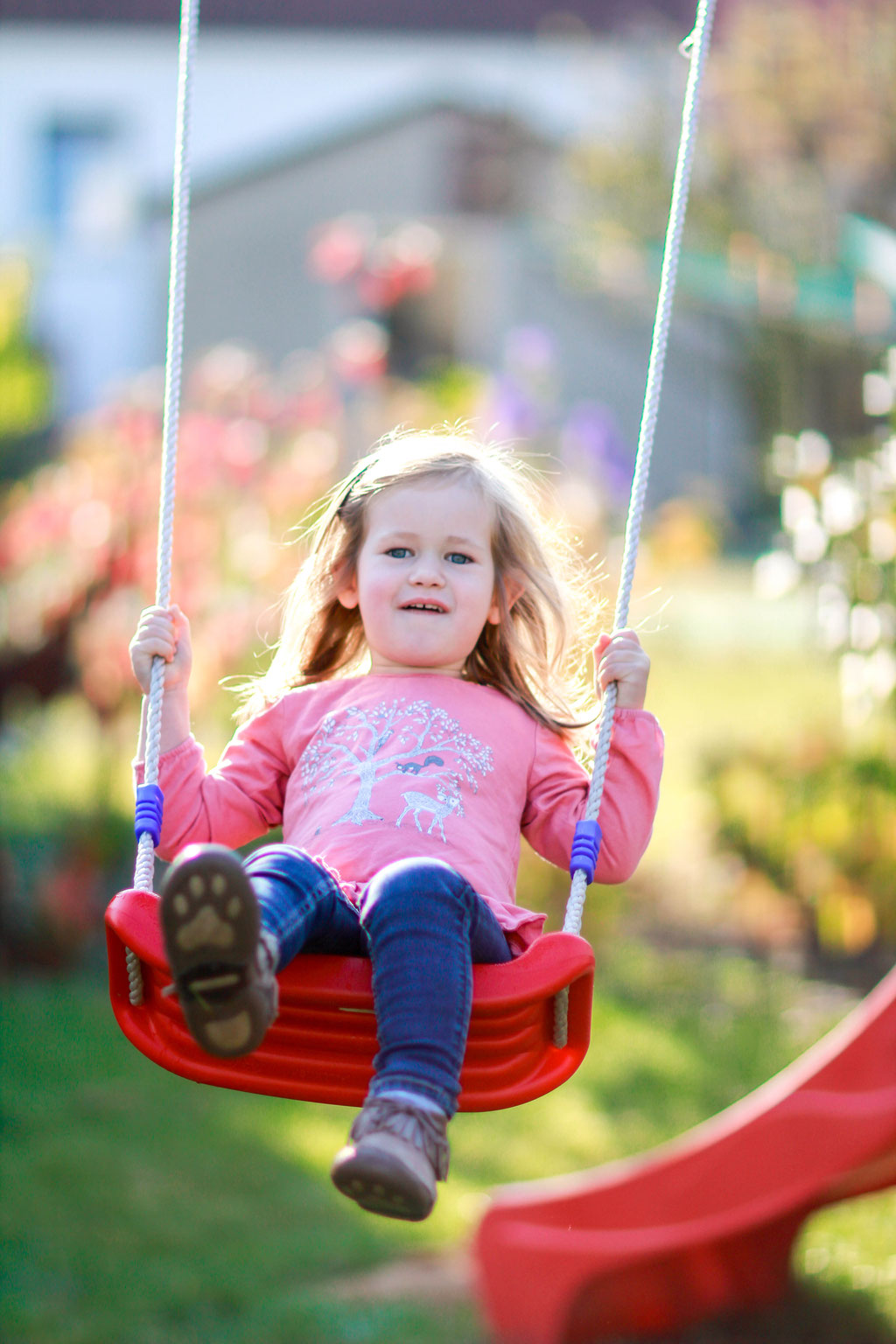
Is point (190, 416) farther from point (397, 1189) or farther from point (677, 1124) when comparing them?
point (397, 1189)

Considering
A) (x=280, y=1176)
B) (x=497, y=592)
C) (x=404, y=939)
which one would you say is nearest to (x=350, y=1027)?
(x=404, y=939)

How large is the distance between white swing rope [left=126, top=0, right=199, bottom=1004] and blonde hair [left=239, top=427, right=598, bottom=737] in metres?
0.25

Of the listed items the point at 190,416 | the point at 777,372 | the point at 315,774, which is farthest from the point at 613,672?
the point at 777,372

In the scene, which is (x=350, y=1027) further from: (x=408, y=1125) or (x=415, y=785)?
(x=415, y=785)

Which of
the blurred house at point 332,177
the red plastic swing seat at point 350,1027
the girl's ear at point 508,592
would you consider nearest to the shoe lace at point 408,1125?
the red plastic swing seat at point 350,1027

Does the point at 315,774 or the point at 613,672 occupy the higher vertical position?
the point at 613,672

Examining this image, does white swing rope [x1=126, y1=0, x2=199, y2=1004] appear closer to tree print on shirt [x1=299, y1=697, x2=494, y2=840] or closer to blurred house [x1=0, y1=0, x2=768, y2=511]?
tree print on shirt [x1=299, y1=697, x2=494, y2=840]

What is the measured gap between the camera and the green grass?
4371 mm

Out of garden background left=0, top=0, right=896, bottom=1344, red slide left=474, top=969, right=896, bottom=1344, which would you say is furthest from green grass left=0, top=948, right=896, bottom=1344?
red slide left=474, top=969, right=896, bottom=1344

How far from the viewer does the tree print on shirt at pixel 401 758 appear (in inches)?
88.7

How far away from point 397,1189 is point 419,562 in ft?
2.98

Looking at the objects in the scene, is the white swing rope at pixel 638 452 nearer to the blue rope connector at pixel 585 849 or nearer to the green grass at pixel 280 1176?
the blue rope connector at pixel 585 849

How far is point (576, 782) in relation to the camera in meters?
2.40

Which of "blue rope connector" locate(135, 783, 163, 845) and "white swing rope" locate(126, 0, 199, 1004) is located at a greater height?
"white swing rope" locate(126, 0, 199, 1004)
